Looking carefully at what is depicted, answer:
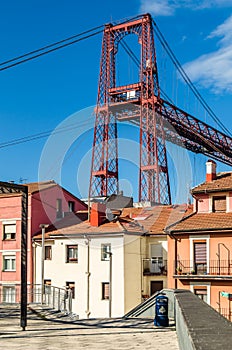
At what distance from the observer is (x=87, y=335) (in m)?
15.8

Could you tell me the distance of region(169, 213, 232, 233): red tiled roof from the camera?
33.3 m

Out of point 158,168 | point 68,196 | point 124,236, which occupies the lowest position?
point 124,236

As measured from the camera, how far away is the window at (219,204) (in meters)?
35.9

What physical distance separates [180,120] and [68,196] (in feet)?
94.2

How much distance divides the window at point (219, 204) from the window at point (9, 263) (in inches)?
688

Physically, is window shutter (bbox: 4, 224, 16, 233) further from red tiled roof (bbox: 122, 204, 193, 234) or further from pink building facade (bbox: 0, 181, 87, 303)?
red tiled roof (bbox: 122, 204, 193, 234)

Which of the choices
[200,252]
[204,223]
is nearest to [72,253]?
[200,252]

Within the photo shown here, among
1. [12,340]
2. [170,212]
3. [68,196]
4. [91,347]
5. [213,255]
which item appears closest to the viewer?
[91,347]

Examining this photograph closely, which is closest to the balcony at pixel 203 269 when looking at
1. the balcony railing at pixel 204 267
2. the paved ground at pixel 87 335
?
Answer: the balcony railing at pixel 204 267

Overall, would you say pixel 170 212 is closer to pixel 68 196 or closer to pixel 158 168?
pixel 68 196

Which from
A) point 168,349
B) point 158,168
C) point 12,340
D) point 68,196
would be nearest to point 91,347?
point 168,349

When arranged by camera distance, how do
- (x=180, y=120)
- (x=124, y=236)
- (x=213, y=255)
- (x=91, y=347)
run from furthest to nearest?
1. (x=180, y=120)
2. (x=124, y=236)
3. (x=213, y=255)
4. (x=91, y=347)

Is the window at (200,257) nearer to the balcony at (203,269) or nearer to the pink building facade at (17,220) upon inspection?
the balcony at (203,269)

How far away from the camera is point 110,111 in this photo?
Answer: 6788cm
